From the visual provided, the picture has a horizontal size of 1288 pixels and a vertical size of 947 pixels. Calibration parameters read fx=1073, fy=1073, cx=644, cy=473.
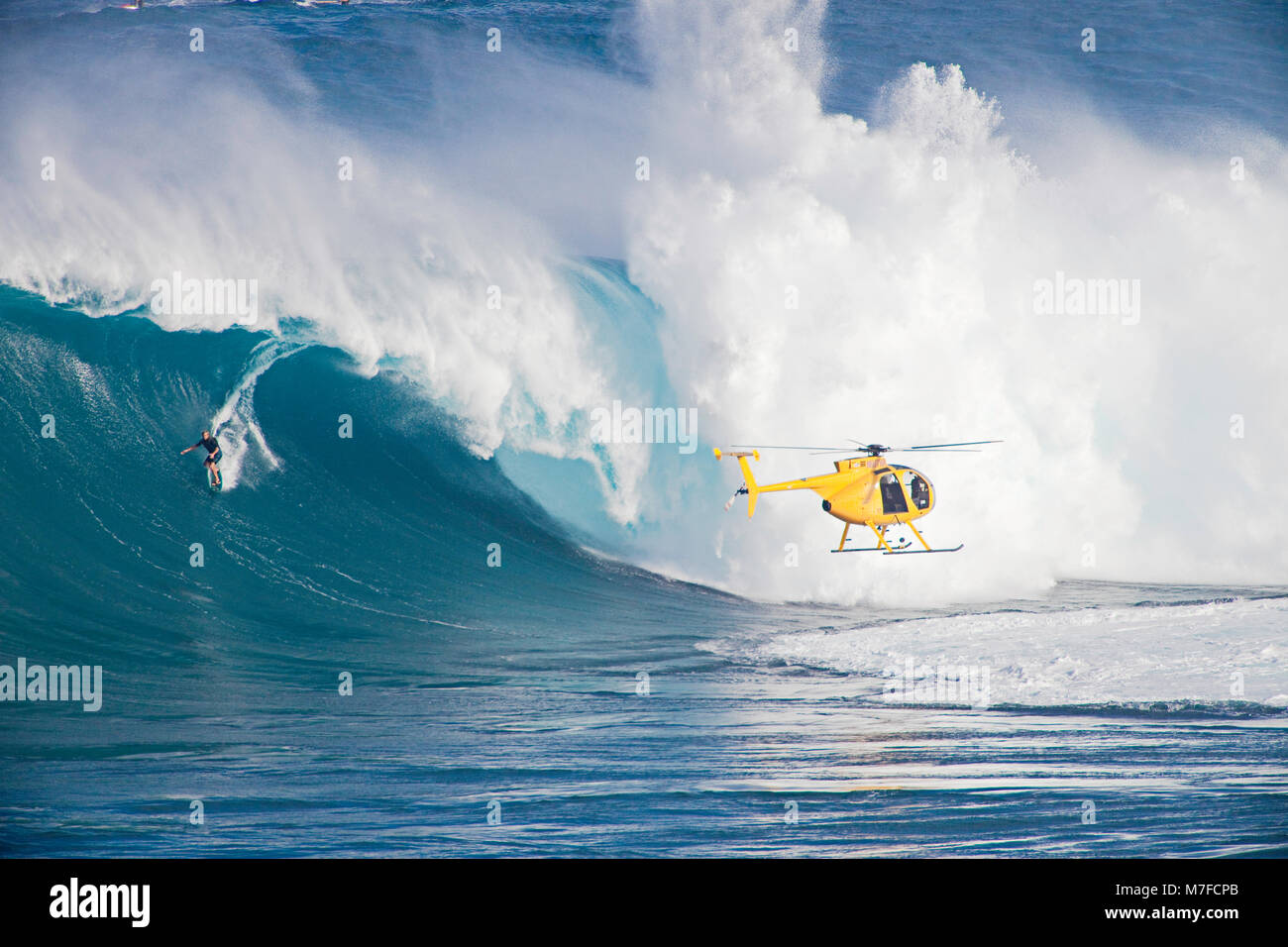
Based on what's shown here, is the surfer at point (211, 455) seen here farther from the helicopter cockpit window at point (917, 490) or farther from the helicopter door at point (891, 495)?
the helicopter cockpit window at point (917, 490)

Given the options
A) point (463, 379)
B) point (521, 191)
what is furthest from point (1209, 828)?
point (521, 191)

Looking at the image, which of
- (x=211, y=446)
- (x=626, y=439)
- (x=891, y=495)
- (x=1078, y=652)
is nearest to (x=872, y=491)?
(x=891, y=495)

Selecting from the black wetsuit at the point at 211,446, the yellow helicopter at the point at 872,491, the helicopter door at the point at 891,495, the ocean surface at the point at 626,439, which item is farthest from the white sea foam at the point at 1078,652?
the black wetsuit at the point at 211,446

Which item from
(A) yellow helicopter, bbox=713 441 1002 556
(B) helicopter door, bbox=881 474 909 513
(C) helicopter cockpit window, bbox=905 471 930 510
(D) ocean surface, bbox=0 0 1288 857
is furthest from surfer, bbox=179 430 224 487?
(C) helicopter cockpit window, bbox=905 471 930 510

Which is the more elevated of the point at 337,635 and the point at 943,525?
the point at 943,525

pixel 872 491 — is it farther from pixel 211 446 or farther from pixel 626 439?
pixel 211 446

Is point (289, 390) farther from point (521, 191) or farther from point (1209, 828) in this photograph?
point (1209, 828)

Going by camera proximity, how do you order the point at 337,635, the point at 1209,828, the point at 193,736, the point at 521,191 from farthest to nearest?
the point at 521,191 < the point at 337,635 < the point at 193,736 < the point at 1209,828

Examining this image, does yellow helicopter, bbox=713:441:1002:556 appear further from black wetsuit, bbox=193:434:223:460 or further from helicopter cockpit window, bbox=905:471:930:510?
black wetsuit, bbox=193:434:223:460
